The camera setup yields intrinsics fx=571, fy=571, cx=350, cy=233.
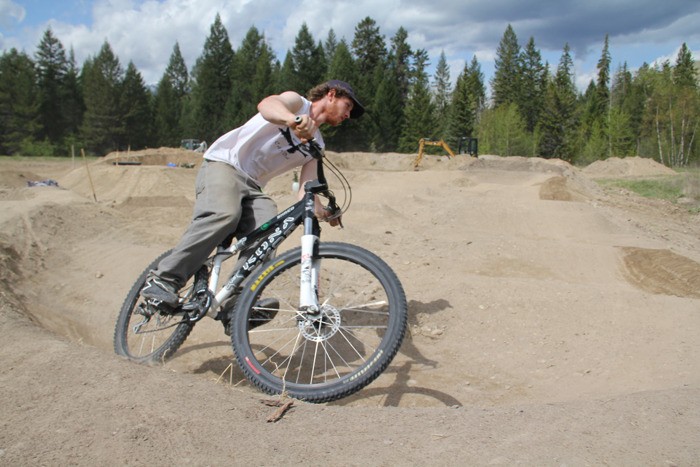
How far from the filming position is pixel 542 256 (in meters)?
8.82

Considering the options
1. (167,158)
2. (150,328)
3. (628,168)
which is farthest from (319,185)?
(167,158)

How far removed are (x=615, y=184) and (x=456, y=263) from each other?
80.3 ft

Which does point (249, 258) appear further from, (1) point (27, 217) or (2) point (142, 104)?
(2) point (142, 104)

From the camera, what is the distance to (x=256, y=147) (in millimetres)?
4199

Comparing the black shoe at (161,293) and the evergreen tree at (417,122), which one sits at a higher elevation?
the evergreen tree at (417,122)

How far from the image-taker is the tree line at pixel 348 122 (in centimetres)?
6138

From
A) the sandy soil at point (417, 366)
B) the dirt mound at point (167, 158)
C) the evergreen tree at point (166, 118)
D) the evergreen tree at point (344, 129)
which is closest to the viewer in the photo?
the sandy soil at point (417, 366)

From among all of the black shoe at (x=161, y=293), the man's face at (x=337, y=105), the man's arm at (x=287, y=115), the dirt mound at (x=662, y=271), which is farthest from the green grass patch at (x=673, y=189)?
the black shoe at (x=161, y=293)

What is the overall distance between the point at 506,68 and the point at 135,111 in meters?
52.6

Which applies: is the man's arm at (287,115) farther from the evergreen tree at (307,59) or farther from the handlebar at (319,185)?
the evergreen tree at (307,59)

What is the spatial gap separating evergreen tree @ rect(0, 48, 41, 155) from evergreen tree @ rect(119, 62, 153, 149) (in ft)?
30.4

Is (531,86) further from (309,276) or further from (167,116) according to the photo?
(309,276)

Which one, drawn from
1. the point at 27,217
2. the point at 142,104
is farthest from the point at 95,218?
the point at 142,104

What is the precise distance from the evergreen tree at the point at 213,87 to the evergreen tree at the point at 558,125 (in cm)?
3806
